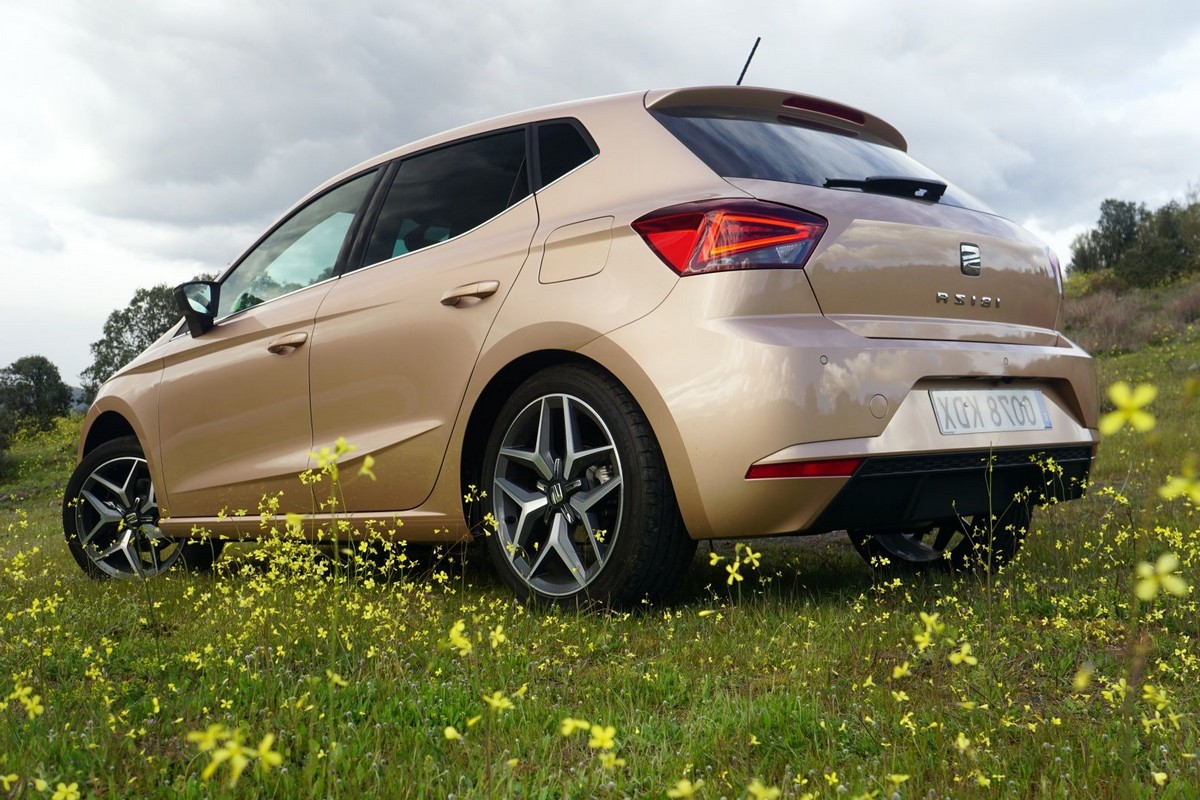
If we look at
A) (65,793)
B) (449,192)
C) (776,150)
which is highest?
(449,192)

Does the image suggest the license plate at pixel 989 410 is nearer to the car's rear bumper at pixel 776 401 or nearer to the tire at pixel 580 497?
the car's rear bumper at pixel 776 401

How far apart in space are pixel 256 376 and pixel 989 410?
2.99 meters

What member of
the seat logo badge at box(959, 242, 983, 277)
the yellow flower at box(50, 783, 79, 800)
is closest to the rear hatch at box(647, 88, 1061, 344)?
the seat logo badge at box(959, 242, 983, 277)

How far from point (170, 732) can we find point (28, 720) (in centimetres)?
31

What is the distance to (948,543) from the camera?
14.7 ft

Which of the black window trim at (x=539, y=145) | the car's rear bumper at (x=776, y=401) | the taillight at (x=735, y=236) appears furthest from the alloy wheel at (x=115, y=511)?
the taillight at (x=735, y=236)

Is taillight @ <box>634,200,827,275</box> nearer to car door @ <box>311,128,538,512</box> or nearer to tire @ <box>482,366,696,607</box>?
tire @ <box>482,366,696,607</box>

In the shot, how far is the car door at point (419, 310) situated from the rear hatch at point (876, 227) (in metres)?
0.74

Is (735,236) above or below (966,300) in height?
above

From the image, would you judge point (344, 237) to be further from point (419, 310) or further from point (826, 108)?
point (826, 108)

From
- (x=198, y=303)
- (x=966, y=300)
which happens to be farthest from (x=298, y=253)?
(x=966, y=300)

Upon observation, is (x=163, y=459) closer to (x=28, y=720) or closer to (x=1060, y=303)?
(x=28, y=720)

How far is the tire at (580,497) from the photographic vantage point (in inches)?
117

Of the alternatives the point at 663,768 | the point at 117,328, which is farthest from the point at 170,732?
the point at 117,328
